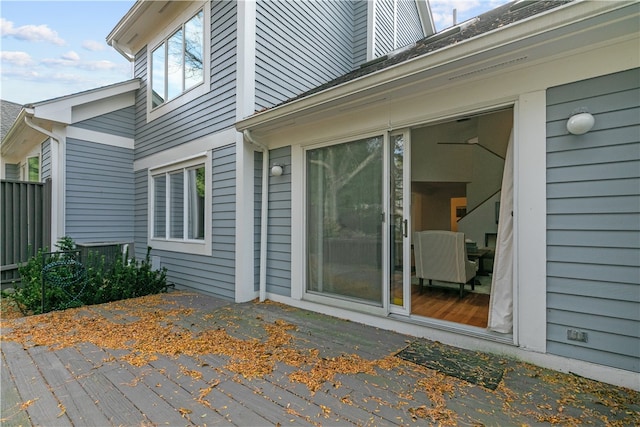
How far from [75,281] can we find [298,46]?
5419 mm

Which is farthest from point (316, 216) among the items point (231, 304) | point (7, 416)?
point (7, 416)

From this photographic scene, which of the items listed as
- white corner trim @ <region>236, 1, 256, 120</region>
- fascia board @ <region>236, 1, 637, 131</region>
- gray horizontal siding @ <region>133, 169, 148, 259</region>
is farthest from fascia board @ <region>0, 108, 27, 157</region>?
fascia board @ <region>236, 1, 637, 131</region>

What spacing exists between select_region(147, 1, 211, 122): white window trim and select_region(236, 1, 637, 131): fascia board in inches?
90.5

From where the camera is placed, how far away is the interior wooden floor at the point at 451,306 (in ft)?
11.4

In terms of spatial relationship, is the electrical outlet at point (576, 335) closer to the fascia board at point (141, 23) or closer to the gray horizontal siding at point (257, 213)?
the gray horizontal siding at point (257, 213)

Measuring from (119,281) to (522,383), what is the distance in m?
5.43

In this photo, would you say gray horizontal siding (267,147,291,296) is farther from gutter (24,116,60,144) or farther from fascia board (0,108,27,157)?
fascia board (0,108,27,157)

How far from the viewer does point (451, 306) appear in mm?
3947

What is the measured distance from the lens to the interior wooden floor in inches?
137

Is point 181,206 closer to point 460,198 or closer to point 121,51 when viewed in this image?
point 121,51

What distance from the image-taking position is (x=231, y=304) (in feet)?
14.8

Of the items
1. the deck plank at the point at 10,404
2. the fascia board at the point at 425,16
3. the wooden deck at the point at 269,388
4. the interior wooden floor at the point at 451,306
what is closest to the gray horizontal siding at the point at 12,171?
the wooden deck at the point at 269,388

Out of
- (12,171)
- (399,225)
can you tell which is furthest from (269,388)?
(12,171)

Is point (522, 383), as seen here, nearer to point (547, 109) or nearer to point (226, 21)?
point (547, 109)
